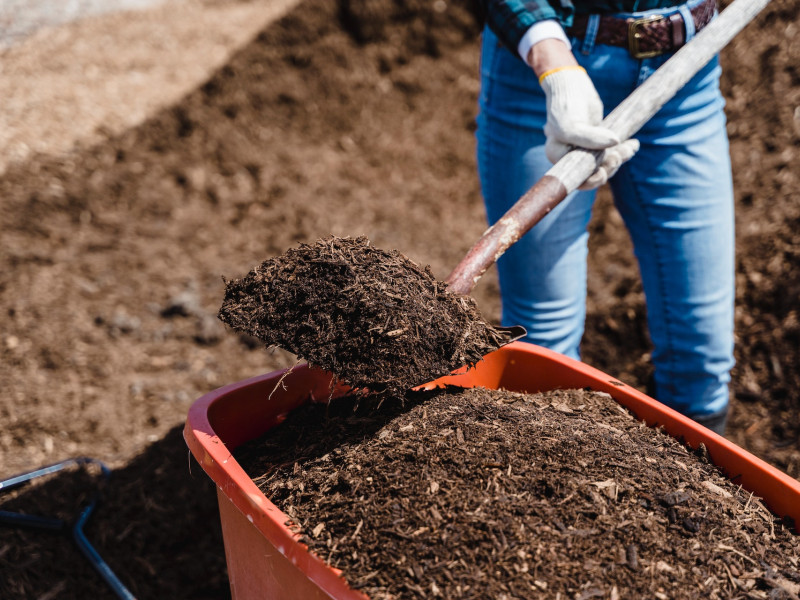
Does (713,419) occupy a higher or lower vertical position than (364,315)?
lower

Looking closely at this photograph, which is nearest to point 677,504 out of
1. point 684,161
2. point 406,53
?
point 684,161

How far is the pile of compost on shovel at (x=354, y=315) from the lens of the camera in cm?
127

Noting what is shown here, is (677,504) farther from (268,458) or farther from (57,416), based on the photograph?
(57,416)

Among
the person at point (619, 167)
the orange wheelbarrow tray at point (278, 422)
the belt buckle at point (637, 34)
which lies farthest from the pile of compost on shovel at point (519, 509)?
the belt buckle at point (637, 34)

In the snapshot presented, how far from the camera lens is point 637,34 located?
1621 millimetres

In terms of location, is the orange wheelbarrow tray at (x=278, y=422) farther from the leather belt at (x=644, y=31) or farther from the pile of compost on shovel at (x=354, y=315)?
the leather belt at (x=644, y=31)

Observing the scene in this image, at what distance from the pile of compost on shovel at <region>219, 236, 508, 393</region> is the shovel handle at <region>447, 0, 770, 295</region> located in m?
0.16

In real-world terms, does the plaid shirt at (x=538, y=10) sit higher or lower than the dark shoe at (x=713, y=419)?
higher

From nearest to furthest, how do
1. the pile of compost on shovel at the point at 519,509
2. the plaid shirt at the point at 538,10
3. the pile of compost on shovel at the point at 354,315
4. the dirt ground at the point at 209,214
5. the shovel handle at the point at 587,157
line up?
the pile of compost on shovel at the point at 519,509 < the pile of compost on shovel at the point at 354,315 < the shovel handle at the point at 587,157 < the plaid shirt at the point at 538,10 < the dirt ground at the point at 209,214

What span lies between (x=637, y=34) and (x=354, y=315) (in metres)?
1.03

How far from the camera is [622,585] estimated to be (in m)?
1.06

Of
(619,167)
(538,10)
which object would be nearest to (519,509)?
(619,167)

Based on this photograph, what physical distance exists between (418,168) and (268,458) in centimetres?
342

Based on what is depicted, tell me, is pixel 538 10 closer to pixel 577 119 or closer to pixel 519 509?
pixel 577 119
